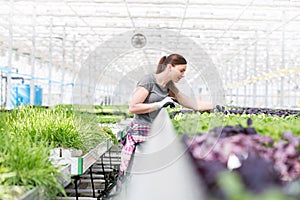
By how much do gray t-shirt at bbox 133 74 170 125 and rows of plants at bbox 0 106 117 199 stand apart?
22.0 inches

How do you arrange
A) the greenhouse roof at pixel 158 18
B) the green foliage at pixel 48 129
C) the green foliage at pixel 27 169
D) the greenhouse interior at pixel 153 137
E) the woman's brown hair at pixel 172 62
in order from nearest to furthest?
the greenhouse interior at pixel 153 137 → the green foliage at pixel 27 169 → the green foliage at pixel 48 129 → the woman's brown hair at pixel 172 62 → the greenhouse roof at pixel 158 18

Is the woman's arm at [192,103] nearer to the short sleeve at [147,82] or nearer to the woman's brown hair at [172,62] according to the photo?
the woman's brown hair at [172,62]

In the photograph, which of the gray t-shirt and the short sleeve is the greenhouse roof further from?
the short sleeve

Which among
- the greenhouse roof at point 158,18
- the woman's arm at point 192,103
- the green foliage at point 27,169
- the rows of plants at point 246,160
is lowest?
the green foliage at point 27,169

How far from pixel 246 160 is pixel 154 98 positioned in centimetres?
252

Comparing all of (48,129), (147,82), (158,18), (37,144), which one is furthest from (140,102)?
(158,18)

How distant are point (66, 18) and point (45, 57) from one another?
12.7 metres

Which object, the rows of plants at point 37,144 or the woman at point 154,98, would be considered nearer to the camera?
the rows of plants at point 37,144

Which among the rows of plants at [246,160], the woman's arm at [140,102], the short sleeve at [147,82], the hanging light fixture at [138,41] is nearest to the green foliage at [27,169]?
the rows of plants at [246,160]

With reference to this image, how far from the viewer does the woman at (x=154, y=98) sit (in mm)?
3547

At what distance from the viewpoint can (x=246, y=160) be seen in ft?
4.26

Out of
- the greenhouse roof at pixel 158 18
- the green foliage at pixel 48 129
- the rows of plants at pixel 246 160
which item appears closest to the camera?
the rows of plants at pixel 246 160

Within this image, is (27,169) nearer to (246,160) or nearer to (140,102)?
(246,160)

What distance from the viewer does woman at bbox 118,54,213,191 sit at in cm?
355
